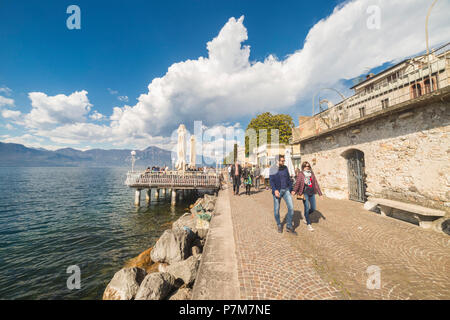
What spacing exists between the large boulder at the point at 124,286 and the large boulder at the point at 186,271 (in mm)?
793

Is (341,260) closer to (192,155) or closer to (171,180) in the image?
(171,180)

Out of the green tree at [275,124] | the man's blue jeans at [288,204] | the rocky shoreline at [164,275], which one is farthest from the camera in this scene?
the green tree at [275,124]

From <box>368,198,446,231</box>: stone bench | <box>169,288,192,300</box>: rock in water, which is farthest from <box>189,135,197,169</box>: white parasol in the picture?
<box>368,198,446,231</box>: stone bench

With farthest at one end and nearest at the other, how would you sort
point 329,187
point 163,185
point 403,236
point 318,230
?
1. point 163,185
2. point 329,187
3. point 318,230
4. point 403,236

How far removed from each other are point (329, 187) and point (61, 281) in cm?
1250

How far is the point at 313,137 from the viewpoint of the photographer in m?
10.5

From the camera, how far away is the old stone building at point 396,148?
4.92 metres

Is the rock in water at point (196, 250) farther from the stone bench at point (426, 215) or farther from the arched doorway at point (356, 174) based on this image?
the arched doorway at point (356, 174)

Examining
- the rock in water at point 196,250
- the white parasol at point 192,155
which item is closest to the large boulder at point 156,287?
the rock in water at point 196,250

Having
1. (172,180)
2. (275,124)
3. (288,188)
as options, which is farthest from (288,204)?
(275,124)

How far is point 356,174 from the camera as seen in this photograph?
8.19 m

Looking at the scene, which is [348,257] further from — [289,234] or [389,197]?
[389,197]

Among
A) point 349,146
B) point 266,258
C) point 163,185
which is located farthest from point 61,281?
point 349,146

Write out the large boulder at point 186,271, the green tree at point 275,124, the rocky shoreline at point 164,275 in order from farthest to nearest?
1. the green tree at point 275,124
2. the large boulder at point 186,271
3. the rocky shoreline at point 164,275
